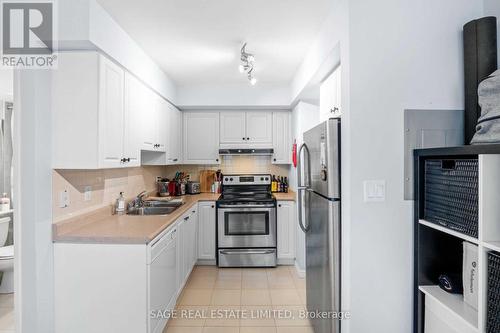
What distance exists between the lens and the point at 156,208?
3.08m

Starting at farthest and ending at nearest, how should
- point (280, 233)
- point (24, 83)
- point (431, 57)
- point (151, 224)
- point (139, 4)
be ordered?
point (280, 233) → point (151, 224) → point (139, 4) → point (24, 83) → point (431, 57)

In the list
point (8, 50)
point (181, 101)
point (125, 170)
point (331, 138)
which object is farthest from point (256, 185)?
point (8, 50)

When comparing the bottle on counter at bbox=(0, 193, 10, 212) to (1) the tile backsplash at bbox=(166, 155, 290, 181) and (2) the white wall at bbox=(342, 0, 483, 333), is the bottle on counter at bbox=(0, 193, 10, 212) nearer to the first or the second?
(1) the tile backsplash at bbox=(166, 155, 290, 181)

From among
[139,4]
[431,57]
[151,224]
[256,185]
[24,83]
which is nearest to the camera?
[431,57]

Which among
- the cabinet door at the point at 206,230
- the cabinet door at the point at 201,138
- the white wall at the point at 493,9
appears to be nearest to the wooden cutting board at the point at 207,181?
the cabinet door at the point at 201,138

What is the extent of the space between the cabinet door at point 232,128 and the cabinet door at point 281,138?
461 millimetres

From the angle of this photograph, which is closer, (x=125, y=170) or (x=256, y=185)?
(x=125, y=170)

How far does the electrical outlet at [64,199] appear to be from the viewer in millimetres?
1979

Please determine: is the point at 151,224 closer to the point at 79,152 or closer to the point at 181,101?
the point at 79,152

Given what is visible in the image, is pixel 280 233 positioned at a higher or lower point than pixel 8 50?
lower

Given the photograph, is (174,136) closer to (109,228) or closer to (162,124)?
(162,124)

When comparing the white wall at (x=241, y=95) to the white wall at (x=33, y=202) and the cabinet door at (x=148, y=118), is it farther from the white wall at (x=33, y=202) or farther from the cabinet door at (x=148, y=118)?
the white wall at (x=33, y=202)

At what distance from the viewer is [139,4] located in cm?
187

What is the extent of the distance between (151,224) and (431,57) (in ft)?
7.27
